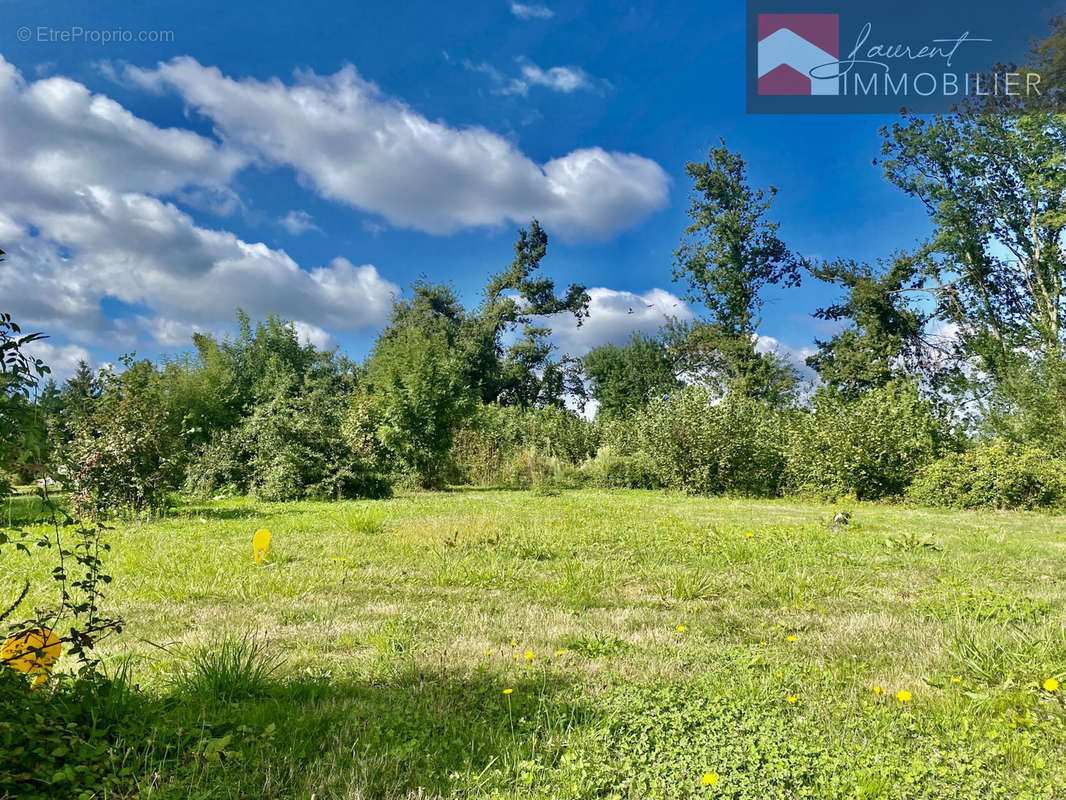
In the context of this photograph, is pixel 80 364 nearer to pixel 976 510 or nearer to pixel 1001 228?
pixel 976 510

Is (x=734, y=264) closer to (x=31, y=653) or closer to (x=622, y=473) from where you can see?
(x=622, y=473)

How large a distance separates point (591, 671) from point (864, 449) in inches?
527

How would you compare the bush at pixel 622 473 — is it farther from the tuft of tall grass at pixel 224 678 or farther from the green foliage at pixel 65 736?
the green foliage at pixel 65 736

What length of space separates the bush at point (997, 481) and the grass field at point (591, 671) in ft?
23.1

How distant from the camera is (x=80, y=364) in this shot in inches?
1580

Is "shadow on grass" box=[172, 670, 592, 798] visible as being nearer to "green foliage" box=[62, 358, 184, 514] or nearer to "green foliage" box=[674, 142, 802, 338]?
"green foliage" box=[62, 358, 184, 514]

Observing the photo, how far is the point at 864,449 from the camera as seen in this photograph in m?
14.1

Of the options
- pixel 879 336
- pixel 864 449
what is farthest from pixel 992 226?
pixel 864 449

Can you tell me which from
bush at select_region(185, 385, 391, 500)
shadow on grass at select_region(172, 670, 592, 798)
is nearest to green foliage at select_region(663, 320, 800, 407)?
bush at select_region(185, 385, 391, 500)

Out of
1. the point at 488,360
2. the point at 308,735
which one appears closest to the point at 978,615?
the point at 308,735

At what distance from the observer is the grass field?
85.7 inches

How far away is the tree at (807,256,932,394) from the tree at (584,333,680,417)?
9.32 m

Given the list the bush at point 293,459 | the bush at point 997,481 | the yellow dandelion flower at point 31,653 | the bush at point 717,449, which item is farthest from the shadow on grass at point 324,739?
the bush at point 717,449

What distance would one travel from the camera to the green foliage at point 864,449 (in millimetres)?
14109
